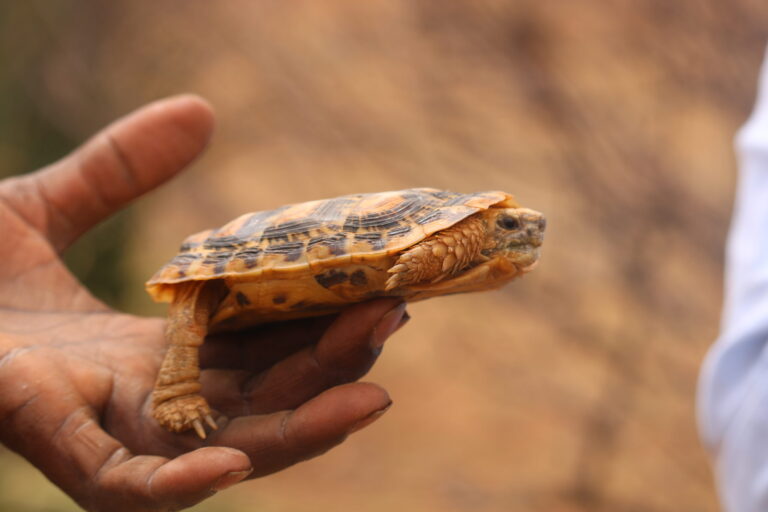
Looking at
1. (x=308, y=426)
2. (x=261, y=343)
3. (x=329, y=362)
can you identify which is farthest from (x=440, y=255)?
(x=261, y=343)

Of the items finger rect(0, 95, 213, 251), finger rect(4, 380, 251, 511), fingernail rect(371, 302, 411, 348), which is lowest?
finger rect(4, 380, 251, 511)

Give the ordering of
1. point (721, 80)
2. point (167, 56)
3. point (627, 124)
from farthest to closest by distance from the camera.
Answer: point (167, 56), point (627, 124), point (721, 80)

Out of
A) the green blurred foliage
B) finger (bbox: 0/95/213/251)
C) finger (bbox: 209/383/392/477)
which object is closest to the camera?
finger (bbox: 209/383/392/477)

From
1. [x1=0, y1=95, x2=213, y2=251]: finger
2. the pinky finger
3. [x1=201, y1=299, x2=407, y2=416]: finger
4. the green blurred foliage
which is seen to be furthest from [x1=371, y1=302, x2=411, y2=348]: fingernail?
the green blurred foliage

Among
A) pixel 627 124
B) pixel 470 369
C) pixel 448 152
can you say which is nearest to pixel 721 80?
pixel 627 124

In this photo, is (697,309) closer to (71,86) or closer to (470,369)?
(470,369)

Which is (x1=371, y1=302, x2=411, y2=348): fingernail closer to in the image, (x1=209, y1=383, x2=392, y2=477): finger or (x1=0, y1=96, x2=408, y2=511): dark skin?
(x1=0, y1=96, x2=408, y2=511): dark skin
